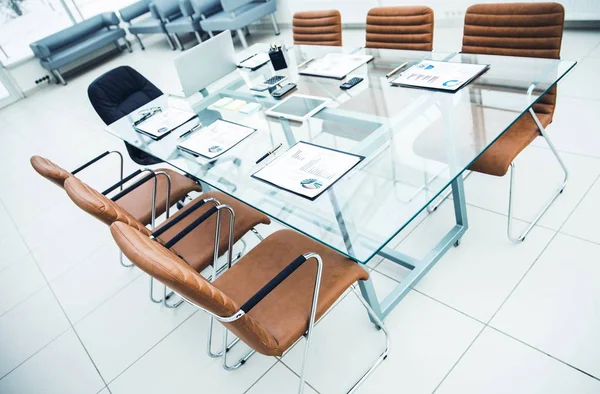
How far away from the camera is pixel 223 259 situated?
2.44 meters

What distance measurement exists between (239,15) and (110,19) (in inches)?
145

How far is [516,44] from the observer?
195 centimetres

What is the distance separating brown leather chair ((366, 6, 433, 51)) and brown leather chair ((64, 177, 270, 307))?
141cm

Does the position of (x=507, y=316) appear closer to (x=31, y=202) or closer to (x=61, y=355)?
(x=61, y=355)

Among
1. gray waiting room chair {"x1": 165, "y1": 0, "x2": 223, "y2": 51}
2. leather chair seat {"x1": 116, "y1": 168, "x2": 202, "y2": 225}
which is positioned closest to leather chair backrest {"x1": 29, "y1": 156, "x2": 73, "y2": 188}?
leather chair seat {"x1": 116, "y1": 168, "x2": 202, "y2": 225}

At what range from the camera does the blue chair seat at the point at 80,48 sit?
7105 mm

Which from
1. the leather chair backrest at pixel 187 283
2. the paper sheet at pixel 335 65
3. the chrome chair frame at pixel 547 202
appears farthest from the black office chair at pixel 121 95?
the chrome chair frame at pixel 547 202

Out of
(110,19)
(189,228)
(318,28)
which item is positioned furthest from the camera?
(110,19)

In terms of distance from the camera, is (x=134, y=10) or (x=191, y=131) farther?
(x=134, y=10)

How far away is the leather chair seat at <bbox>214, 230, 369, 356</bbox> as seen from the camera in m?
1.38

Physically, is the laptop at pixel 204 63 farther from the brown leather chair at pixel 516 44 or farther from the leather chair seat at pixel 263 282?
the brown leather chair at pixel 516 44

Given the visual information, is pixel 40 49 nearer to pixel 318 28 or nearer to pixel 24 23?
pixel 24 23

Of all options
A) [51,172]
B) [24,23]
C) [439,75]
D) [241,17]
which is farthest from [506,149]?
[24,23]

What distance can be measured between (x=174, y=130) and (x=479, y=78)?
1.61m
